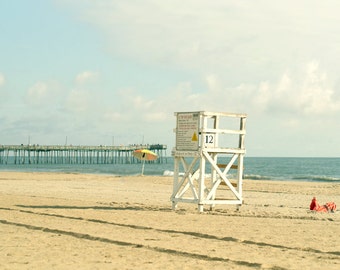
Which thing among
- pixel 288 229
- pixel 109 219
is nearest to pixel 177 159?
pixel 109 219

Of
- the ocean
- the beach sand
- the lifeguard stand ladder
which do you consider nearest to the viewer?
the beach sand

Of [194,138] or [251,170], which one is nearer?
[194,138]

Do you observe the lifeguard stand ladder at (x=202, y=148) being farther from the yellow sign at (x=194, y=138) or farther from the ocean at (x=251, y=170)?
the ocean at (x=251, y=170)

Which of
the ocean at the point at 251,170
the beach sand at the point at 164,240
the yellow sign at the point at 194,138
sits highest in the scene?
the yellow sign at the point at 194,138

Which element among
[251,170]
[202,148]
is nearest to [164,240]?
[202,148]

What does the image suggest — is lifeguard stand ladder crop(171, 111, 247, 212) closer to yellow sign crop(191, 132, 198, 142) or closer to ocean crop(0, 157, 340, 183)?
yellow sign crop(191, 132, 198, 142)

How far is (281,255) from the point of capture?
8297 mm

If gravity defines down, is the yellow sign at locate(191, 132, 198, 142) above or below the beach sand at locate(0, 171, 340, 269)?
above

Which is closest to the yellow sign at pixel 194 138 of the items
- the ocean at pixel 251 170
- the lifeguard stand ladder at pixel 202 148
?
the lifeguard stand ladder at pixel 202 148

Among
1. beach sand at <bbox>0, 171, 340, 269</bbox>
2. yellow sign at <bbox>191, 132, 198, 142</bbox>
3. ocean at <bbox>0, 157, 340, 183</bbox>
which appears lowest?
ocean at <bbox>0, 157, 340, 183</bbox>

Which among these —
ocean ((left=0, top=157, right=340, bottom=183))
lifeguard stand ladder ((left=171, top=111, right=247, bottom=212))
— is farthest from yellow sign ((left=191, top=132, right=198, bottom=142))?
ocean ((left=0, top=157, right=340, bottom=183))

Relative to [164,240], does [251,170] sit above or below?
below

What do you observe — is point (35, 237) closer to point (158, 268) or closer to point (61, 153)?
point (158, 268)

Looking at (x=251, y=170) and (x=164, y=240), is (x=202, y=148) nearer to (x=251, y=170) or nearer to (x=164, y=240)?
(x=164, y=240)
